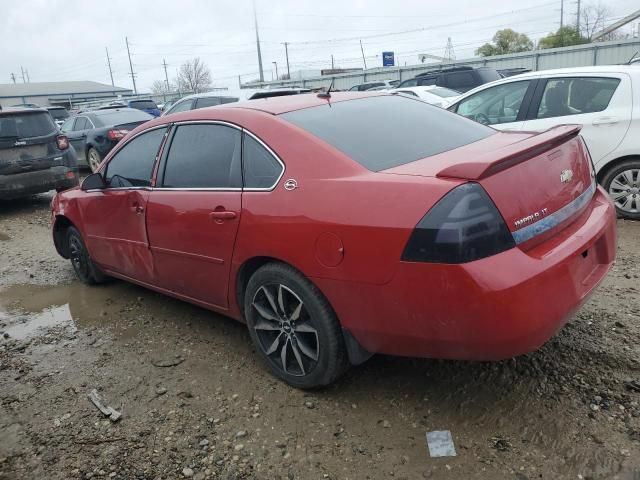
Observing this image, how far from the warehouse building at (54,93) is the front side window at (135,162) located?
169ft

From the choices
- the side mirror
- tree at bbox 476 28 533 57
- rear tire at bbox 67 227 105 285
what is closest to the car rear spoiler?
the side mirror

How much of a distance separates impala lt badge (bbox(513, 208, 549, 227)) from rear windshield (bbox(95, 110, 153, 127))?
441 inches

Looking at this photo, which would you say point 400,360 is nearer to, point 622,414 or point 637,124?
point 622,414

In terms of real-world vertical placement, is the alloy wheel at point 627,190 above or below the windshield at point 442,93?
below

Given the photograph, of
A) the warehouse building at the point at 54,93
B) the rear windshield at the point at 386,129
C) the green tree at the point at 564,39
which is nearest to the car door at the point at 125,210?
the rear windshield at the point at 386,129

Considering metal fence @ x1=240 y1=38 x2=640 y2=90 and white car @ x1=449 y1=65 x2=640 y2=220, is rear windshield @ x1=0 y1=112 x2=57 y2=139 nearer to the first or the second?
white car @ x1=449 y1=65 x2=640 y2=220

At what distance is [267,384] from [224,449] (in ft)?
1.92

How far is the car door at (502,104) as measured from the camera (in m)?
6.28

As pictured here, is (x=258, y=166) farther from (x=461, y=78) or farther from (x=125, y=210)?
(x=461, y=78)

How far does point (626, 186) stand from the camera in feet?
18.2

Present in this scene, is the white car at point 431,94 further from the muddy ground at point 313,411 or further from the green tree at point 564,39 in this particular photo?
the green tree at point 564,39

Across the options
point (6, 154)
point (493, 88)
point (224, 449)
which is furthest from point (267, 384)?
point (6, 154)

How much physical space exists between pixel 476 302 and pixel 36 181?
833 centimetres

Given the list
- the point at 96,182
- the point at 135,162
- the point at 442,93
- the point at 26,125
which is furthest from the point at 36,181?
the point at 442,93
